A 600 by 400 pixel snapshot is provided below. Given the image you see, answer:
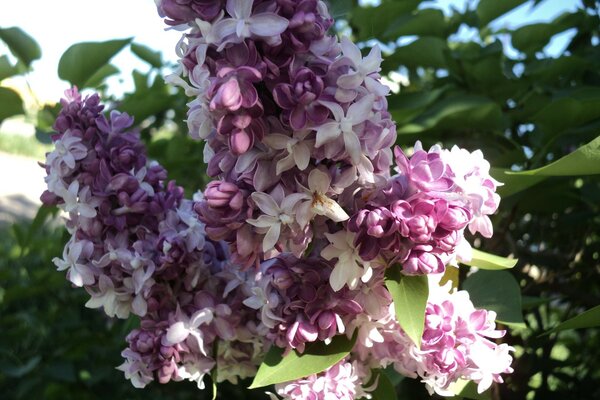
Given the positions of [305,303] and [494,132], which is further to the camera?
[494,132]

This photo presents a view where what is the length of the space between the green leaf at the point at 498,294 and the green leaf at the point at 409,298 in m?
0.19

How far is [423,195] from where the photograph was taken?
671 millimetres

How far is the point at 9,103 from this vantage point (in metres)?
1.32

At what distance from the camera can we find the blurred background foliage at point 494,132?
1183 mm

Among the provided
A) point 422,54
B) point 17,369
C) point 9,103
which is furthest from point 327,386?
point 17,369

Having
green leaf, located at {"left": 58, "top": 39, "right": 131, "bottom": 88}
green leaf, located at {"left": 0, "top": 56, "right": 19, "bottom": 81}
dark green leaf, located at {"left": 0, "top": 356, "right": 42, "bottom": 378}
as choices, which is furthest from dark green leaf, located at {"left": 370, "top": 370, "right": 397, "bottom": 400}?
A: dark green leaf, located at {"left": 0, "top": 356, "right": 42, "bottom": 378}

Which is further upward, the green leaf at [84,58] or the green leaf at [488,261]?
the green leaf at [488,261]

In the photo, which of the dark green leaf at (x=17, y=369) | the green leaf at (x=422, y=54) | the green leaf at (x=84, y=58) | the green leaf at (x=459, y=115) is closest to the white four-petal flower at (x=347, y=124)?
the green leaf at (x=459, y=115)

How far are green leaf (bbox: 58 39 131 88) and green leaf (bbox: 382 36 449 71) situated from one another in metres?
0.48

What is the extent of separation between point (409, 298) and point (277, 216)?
147 mm

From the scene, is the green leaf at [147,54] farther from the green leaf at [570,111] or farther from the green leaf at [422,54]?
the green leaf at [570,111]

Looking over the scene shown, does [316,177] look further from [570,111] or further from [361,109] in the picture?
[570,111]

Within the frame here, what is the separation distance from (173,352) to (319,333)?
20 centimetres

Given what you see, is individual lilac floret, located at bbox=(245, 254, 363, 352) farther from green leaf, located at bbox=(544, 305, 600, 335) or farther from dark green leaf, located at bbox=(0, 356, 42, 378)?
dark green leaf, located at bbox=(0, 356, 42, 378)
